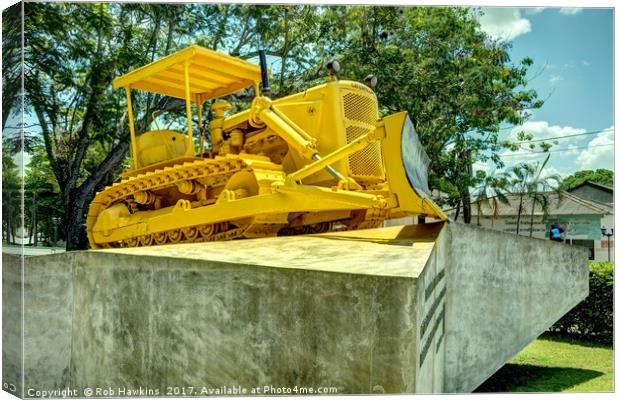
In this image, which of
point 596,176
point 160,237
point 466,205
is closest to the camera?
point 596,176

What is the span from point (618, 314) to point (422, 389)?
2.32 meters

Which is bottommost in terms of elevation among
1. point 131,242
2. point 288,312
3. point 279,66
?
point 288,312

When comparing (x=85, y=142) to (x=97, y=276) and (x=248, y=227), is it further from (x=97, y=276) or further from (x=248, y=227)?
(x=97, y=276)

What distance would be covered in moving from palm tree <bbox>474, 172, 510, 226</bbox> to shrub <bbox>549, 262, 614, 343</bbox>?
299cm

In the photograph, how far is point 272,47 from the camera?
30.5ft

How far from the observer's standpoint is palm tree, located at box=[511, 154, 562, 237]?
272 inches

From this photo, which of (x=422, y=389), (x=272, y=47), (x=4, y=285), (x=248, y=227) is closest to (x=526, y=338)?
(x=422, y=389)

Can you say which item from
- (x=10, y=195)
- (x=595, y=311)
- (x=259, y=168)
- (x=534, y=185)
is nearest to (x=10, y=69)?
(x=10, y=195)

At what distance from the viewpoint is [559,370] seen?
5020mm

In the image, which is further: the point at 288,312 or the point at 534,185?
the point at 534,185

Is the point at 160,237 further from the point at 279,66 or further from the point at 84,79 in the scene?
Result: the point at 279,66

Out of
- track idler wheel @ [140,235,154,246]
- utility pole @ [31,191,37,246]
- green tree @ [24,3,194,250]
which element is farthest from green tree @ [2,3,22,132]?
track idler wheel @ [140,235,154,246]

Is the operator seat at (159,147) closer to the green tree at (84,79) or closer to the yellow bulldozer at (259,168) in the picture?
the yellow bulldozer at (259,168)

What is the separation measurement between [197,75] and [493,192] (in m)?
5.21
